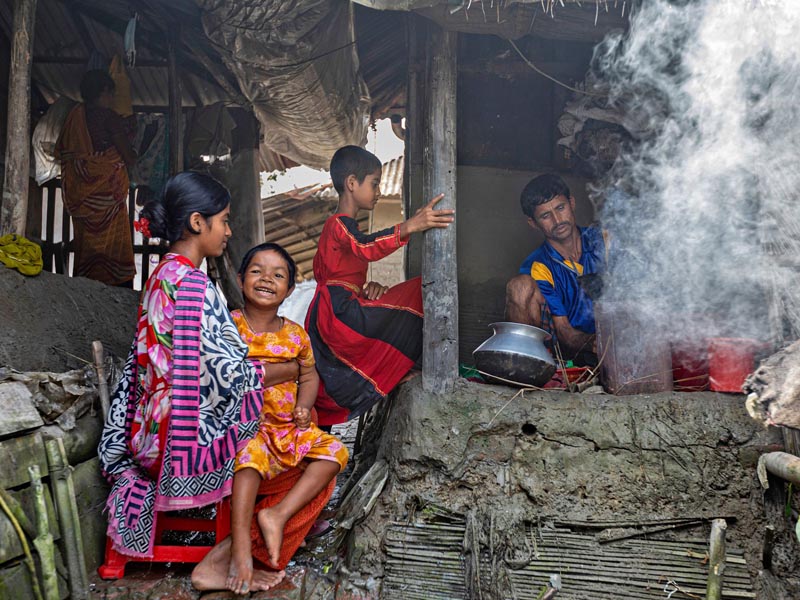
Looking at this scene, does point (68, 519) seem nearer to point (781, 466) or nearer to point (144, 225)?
point (144, 225)

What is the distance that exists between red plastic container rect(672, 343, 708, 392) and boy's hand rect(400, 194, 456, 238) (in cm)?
154

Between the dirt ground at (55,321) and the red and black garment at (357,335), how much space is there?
4.41 ft

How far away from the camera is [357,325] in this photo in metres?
4.21

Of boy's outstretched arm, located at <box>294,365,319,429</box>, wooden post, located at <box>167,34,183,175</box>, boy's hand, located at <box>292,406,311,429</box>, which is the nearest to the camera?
boy's hand, located at <box>292,406,311,429</box>

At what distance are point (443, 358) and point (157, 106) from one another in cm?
478

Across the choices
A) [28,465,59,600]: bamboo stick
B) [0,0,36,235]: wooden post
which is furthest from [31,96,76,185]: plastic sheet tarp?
[28,465,59,600]: bamboo stick

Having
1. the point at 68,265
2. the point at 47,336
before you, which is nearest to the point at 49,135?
the point at 68,265

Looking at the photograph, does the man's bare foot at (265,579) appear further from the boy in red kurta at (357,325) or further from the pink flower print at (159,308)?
the pink flower print at (159,308)

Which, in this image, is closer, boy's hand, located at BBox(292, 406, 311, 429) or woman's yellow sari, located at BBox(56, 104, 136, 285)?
boy's hand, located at BBox(292, 406, 311, 429)

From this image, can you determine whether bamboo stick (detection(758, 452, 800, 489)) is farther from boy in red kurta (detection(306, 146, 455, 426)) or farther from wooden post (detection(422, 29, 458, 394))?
boy in red kurta (detection(306, 146, 455, 426))

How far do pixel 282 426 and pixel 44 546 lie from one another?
1.17 metres

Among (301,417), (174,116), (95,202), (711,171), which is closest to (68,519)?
(301,417)

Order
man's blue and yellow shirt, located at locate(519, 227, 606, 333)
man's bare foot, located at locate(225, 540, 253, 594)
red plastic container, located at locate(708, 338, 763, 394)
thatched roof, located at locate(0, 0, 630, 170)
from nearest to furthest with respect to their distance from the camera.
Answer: man's bare foot, located at locate(225, 540, 253, 594) < red plastic container, located at locate(708, 338, 763, 394) < thatched roof, located at locate(0, 0, 630, 170) < man's blue and yellow shirt, located at locate(519, 227, 606, 333)

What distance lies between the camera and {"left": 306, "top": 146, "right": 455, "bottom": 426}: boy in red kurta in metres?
4.16
